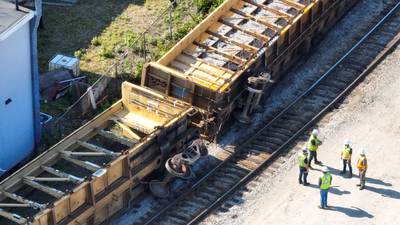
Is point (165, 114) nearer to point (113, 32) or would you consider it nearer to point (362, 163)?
point (362, 163)

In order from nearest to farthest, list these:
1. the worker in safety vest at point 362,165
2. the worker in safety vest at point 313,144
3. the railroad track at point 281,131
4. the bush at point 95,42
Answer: the worker in safety vest at point 362,165 < the railroad track at point 281,131 < the worker in safety vest at point 313,144 < the bush at point 95,42

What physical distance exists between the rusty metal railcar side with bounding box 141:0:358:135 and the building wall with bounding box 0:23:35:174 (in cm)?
350

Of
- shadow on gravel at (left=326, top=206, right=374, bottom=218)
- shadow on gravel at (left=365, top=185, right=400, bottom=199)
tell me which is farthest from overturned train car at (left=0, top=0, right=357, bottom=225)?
shadow on gravel at (left=365, top=185, right=400, bottom=199)

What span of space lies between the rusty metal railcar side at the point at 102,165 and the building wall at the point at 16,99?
4.31 ft

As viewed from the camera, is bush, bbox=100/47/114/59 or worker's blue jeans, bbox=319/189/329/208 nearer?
worker's blue jeans, bbox=319/189/329/208

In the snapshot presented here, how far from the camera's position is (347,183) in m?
24.7

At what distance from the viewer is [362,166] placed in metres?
24.0

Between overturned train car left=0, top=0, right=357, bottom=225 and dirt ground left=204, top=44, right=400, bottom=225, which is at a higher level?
overturned train car left=0, top=0, right=357, bottom=225

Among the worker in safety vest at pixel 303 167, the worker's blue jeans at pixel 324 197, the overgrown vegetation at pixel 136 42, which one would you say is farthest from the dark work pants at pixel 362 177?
the overgrown vegetation at pixel 136 42

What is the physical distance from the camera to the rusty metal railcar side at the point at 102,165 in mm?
21922

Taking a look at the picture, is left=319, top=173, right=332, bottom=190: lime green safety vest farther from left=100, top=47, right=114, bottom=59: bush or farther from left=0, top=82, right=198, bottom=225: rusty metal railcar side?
left=100, top=47, right=114, bottom=59: bush

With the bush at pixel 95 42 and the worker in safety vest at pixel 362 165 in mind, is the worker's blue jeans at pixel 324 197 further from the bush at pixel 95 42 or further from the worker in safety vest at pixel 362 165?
the bush at pixel 95 42

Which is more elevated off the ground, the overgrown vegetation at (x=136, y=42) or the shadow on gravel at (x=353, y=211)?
the overgrown vegetation at (x=136, y=42)

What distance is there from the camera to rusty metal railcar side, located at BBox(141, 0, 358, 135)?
25.5 metres
